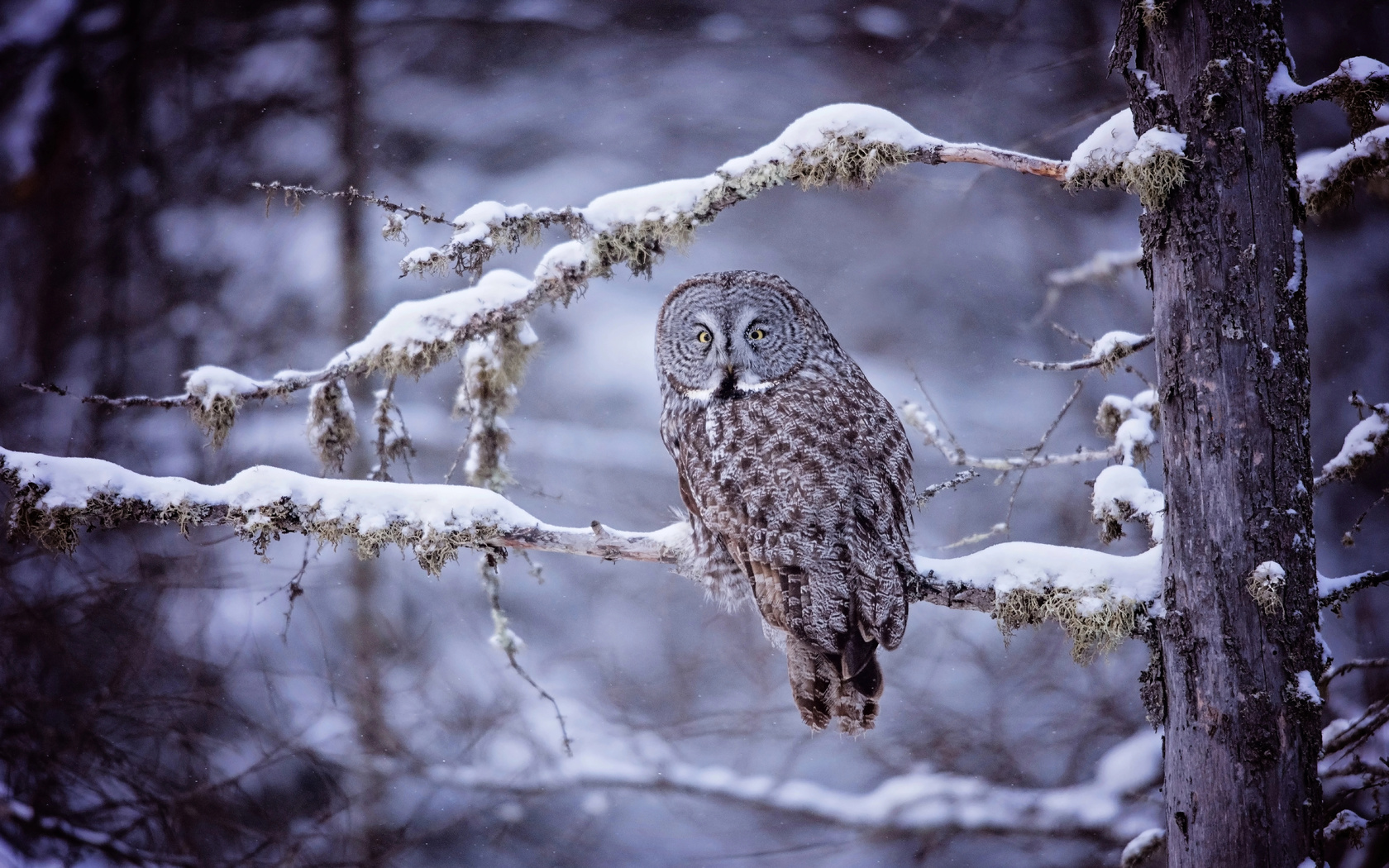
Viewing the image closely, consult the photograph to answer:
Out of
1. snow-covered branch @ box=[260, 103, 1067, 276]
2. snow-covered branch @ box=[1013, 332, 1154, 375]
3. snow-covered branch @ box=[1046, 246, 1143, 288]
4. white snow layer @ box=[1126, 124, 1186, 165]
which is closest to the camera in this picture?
white snow layer @ box=[1126, 124, 1186, 165]

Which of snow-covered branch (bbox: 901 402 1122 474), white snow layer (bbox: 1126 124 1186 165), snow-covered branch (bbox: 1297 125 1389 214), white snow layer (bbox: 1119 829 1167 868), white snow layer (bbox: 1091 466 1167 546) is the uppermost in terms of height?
snow-covered branch (bbox: 1297 125 1389 214)

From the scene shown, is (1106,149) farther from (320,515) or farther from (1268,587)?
(320,515)

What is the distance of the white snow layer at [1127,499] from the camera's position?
7.47 feet

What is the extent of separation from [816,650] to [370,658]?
390 cm

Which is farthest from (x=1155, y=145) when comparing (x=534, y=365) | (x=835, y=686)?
(x=534, y=365)

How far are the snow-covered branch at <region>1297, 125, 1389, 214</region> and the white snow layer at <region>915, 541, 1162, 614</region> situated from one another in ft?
4.34

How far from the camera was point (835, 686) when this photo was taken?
234cm

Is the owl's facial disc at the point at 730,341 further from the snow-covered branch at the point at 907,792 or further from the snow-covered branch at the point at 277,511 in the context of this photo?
the snow-covered branch at the point at 907,792

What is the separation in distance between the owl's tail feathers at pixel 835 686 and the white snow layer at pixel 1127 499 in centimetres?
79

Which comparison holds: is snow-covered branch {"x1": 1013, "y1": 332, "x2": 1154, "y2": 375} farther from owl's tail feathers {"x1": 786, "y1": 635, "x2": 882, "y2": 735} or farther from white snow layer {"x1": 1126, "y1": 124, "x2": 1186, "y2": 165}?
owl's tail feathers {"x1": 786, "y1": 635, "x2": 882, "y2": 735}

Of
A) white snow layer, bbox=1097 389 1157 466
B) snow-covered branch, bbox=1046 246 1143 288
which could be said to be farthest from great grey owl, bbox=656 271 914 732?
snow-covered branch, bbox=1046 246 1143 288

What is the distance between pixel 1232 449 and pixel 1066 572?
1.61 ft

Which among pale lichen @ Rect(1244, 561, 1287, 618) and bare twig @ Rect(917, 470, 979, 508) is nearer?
pale lichen @ Rect(1244, 561, 1287, 618)

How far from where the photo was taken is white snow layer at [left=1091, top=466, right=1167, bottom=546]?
228cm
